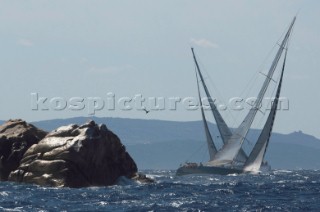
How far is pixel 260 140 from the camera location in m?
104

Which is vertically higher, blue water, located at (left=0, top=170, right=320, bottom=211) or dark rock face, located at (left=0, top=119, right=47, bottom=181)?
dark rock face, located at (left=0, top=119, right=47, bottom=181)

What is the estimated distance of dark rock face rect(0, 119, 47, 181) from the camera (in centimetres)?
6981

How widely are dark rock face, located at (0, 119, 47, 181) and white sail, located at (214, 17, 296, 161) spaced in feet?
130

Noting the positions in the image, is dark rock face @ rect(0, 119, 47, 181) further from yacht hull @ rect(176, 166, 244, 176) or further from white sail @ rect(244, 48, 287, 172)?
yacht hull @ rect(176, 166, 244, 176)

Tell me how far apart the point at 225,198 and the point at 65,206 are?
38.1ft

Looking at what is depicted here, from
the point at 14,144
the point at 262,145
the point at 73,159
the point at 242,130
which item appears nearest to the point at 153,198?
the point at 73,159

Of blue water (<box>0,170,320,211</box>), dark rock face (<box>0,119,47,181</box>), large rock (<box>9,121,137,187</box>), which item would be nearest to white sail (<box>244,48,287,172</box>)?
dark rock face (<box>0,119,47,181</box>)

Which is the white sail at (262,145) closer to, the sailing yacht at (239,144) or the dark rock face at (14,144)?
the sailing yacht at (239,144)

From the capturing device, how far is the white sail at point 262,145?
101938 mm


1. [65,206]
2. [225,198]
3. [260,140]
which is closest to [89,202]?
[65,206]

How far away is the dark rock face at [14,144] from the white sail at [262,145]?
36204 millimetres

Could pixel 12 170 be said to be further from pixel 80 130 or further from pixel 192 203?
pixel 192 203

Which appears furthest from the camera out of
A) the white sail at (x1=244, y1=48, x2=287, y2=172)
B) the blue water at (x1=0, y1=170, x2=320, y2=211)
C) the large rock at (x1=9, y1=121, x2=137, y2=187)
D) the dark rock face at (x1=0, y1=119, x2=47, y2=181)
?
the white sail at (x1=244, y1=48, x2=287, y2=172)

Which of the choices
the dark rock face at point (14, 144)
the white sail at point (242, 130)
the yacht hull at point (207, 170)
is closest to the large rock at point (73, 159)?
the dark rock face at point (14, 144)
